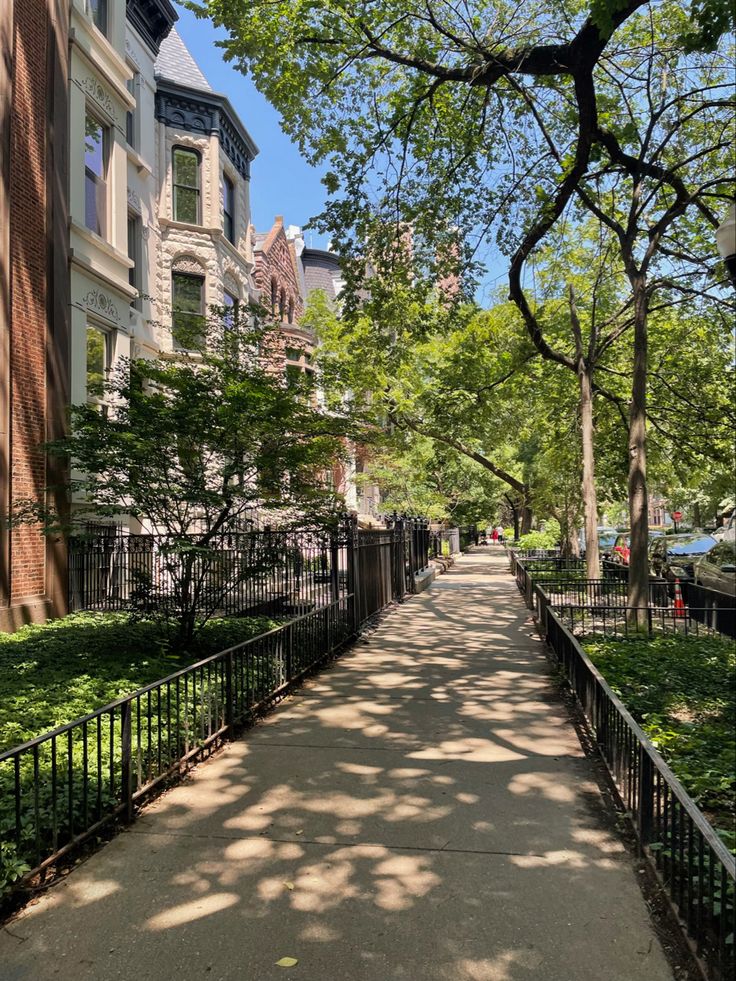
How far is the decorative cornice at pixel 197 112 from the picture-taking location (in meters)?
20.6

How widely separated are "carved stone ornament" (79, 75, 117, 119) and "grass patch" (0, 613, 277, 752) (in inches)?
388

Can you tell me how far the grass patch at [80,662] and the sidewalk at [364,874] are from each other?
1253 millimetres

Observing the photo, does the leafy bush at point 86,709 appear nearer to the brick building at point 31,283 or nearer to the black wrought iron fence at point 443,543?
the brick building at point 31,283

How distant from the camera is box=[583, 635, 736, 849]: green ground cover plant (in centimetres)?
470

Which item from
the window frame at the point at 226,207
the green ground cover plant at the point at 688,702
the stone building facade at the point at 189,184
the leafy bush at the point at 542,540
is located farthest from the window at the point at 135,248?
the leafy bush at the point at 542,540

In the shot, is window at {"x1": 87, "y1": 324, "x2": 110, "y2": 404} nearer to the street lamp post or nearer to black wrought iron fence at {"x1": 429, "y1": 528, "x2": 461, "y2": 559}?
the street lamp post

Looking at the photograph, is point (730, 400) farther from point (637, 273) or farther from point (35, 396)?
point (35, 396)

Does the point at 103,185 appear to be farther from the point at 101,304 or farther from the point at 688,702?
the point at 688,702

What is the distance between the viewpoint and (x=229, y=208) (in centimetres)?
2316

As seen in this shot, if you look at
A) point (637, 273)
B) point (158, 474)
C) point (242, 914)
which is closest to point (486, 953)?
point (242, 914)

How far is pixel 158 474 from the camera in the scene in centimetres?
793

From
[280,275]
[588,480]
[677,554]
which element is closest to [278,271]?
[280,275]

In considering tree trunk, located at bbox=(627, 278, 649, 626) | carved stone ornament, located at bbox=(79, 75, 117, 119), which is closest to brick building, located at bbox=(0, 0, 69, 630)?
carved stone ornament, located at bbox=(79, 75, 117, 119)

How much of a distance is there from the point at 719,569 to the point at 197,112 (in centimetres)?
1901
